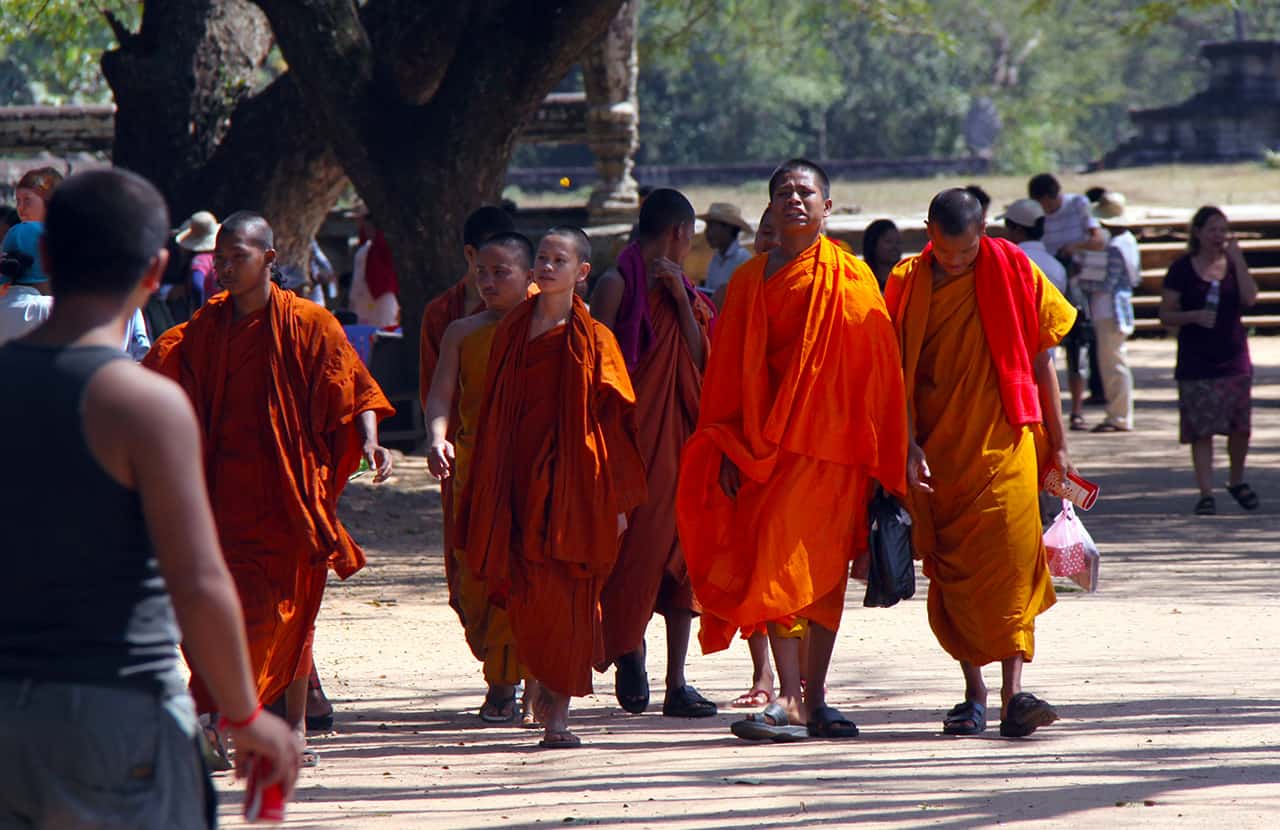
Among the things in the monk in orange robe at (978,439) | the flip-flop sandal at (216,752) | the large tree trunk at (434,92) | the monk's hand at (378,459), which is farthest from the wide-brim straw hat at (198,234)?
the monk in orange robe at (978,439)

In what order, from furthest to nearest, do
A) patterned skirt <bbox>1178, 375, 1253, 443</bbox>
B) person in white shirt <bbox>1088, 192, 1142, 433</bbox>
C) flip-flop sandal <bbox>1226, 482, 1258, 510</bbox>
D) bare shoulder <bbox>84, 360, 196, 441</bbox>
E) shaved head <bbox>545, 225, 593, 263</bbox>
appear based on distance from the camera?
person in white shirt <bbox>1088, 192, 1142, 433</bbox> → flip-flop sandal <bbox>1226, 482, 1258, 510</bbox> → patterned skirt <bbox>1178, 375, 1253, 443</bbox> → shaved head <bbox>545, 225, 593, 263</bbox> → bare shoulder <bbox>84, 360, 196, 441</bbox>

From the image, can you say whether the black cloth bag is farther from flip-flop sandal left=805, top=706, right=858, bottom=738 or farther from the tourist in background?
the tourist in background

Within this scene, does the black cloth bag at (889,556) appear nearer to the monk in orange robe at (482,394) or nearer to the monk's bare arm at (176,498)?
the monk in orange robe at (482,394)

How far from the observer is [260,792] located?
295 centimetres

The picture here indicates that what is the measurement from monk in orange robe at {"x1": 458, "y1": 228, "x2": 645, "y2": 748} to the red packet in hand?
146cm

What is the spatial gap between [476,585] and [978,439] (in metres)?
1.87

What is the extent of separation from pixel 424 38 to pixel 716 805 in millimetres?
7476

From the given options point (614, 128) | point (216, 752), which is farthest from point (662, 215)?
point (614, 128)

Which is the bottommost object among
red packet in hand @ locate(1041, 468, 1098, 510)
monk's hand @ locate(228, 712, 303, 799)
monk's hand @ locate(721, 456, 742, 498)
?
red packet in hand @ locate(1041, 468, 1098, 510)

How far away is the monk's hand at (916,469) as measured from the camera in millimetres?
6148

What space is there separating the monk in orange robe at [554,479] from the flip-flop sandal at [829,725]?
77cm

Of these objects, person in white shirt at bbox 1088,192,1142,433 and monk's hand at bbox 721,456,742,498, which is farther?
person in white shirt at bbox 1088,192,1142,433

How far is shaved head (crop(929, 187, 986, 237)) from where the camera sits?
6250 mm

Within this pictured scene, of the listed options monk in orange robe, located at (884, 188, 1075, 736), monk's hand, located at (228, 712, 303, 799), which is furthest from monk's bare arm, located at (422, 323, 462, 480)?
monk's hand, located at (228, 712, 303, 799)
